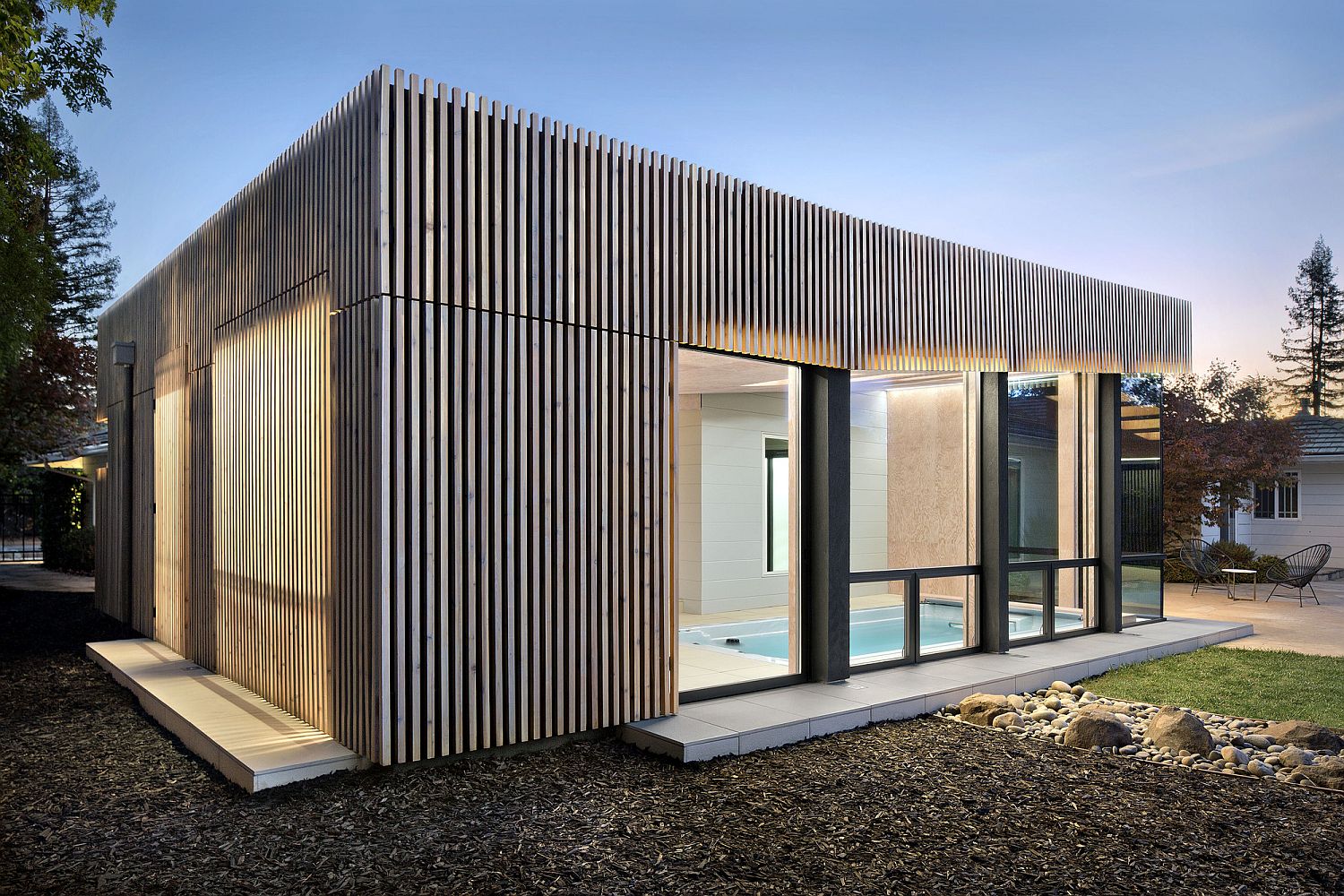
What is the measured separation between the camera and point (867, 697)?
604 cm

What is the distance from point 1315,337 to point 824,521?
127 ft

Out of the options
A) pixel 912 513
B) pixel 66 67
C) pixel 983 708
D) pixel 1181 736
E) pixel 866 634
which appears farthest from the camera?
pixel 66 67

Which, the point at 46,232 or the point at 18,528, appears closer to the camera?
the point at 46,232

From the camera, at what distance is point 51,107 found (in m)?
21.7

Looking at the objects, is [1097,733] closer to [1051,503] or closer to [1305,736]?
[1305,736]

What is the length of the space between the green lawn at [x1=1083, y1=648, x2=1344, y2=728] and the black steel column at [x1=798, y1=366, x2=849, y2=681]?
228 cm

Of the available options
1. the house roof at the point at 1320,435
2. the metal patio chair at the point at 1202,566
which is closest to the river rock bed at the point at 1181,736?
the metal patio chair at the point at 1202,566

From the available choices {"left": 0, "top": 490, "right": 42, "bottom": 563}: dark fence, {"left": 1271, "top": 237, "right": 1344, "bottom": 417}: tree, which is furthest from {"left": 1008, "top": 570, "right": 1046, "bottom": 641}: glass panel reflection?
{"left": 1271, "top": 237, "right": 1344, "bottom": 417}: tree

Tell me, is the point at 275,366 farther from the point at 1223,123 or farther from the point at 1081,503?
the point at 1223,123

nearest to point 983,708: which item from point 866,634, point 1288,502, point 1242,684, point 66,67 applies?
point 866,634

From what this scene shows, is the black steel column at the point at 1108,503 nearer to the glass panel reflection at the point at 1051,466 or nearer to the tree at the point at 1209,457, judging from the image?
the glass panel reflection at the point at 1051,466

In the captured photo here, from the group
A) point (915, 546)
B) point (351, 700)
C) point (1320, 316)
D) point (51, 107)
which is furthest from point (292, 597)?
point (1320, 316)

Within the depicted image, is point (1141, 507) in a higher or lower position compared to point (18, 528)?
higher

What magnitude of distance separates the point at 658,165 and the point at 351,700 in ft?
11.7
